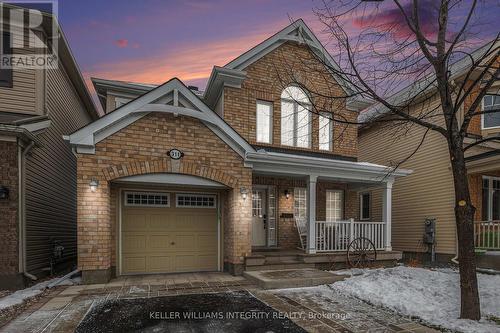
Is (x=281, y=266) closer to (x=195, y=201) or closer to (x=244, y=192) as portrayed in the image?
(x=244, y=192)

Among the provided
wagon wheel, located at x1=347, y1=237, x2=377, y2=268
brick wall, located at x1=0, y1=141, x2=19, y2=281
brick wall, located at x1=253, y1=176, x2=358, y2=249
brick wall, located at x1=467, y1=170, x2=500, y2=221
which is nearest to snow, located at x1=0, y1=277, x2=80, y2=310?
brick wall, located at x1=0, y1=141, x2=19, y2=281

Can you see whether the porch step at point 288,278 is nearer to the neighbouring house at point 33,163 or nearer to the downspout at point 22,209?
the downspout at point 22,209

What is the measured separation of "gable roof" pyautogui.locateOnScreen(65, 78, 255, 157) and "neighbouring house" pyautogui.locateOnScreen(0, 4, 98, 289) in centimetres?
149

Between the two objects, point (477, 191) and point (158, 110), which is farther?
point (477, 191)

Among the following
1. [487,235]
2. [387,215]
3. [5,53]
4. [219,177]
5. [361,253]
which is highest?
[5,53]

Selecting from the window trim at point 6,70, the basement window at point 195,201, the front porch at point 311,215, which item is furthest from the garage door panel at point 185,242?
the window trim at point 6,70

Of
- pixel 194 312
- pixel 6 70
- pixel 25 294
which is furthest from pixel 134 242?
pixel 6 70

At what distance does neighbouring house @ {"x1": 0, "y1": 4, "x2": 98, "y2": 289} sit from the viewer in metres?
6.99

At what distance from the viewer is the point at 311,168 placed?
9.34 m

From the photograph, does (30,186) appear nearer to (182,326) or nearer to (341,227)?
(182,326)

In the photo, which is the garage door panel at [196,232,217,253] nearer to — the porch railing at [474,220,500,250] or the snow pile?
the snow pile

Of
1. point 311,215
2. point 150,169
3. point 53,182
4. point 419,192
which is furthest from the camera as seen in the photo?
point 419,192

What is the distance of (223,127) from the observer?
323 inches

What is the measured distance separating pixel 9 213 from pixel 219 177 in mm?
4817
